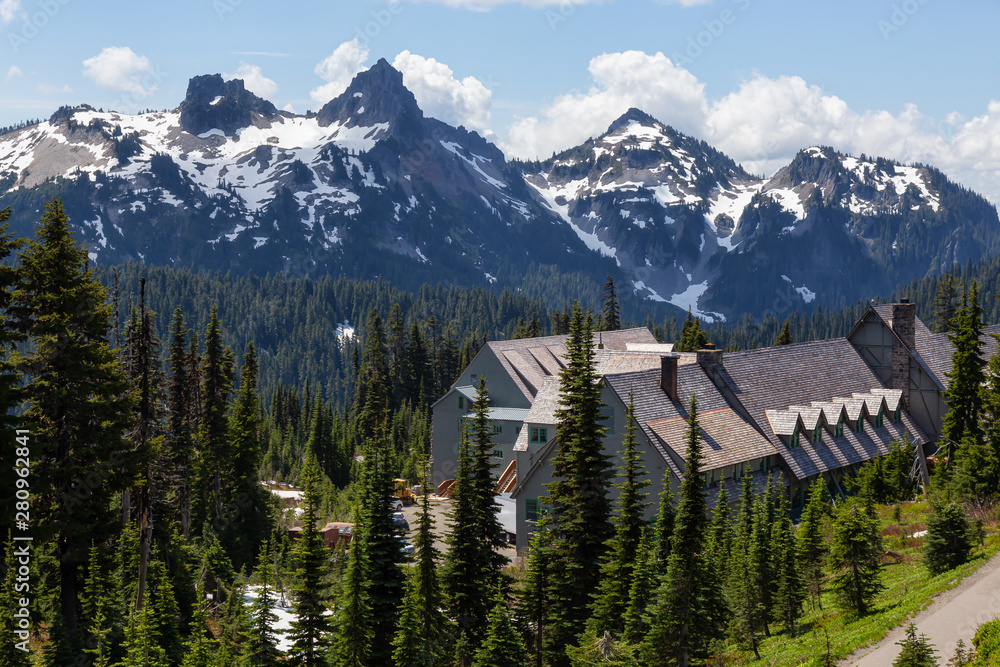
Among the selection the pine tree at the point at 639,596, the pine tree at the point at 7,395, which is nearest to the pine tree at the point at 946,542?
the pine tree at the point at 639,596

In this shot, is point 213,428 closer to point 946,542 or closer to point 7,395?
point 7,395

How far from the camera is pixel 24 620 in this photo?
26344 millimetres

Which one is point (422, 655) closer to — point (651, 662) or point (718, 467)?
point (651, 662)

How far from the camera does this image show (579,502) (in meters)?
33.6

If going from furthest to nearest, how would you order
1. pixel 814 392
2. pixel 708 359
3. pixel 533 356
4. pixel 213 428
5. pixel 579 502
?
pixel 533 356 < pixel 814 392 < pixel 213 428 < pixel 708 359 < pixel 579 502

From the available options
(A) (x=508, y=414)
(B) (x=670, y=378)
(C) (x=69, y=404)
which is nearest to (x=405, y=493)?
(A) (x=508, y=414)

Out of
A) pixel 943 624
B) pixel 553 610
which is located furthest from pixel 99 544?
pixel 943 624

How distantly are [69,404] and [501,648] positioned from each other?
17936 mm

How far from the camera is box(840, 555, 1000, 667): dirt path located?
20250 millimetres

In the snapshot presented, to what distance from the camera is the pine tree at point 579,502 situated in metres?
32.6

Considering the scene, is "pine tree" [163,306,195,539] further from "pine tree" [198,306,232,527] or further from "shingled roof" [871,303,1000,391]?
"shingled roof" [871,303,1000,391]

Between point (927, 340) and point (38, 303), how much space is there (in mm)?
61696

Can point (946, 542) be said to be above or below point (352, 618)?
above

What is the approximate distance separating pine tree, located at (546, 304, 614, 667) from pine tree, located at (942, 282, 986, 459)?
26.8m
